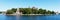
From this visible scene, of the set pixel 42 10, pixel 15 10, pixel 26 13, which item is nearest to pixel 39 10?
pixel 42 10

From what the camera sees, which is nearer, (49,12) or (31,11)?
(31,11)

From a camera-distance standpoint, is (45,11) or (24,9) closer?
(24,9)

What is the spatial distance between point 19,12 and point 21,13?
918 millimetres

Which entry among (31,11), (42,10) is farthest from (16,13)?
(42,10)

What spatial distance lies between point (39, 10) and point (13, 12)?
35.5ft

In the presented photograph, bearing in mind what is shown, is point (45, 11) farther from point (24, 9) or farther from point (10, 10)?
point (10, 10)

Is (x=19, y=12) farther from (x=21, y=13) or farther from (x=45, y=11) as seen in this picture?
(x=45, y=11)

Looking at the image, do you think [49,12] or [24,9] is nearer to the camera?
[24,9]

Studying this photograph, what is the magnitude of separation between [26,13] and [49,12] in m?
12.3

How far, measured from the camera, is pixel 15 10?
221 feet

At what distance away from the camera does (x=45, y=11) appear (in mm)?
71812

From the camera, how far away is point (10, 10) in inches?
2699

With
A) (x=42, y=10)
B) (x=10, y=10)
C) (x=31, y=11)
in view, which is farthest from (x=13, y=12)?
(x=42, y=10)

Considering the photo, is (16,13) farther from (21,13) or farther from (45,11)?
(45,11)
